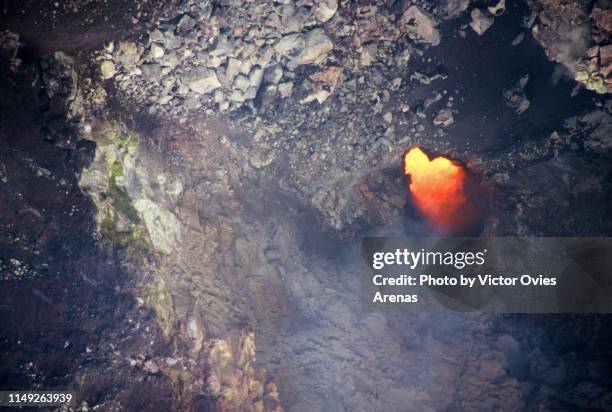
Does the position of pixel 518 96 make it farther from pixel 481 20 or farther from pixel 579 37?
pixel 481 20

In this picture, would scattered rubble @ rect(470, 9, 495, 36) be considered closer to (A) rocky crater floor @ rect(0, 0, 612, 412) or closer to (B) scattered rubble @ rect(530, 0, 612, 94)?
(A) rocky crater floor @ rect(0, 0, 612, 412)

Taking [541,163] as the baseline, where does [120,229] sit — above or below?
below

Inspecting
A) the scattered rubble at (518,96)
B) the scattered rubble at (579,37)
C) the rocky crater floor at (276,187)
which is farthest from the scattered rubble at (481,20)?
the scattered rubble at (518,96)

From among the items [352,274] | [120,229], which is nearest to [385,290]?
[352,274]

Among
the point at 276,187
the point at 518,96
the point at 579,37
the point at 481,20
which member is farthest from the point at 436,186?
the point at 579,37

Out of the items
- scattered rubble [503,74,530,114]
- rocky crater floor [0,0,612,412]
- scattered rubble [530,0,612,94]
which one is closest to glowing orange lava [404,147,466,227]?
rocky crater floor [0,0,612,412]

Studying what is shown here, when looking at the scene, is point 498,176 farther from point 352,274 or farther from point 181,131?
point 181,131

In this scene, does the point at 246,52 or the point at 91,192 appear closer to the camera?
the point at 91,192
